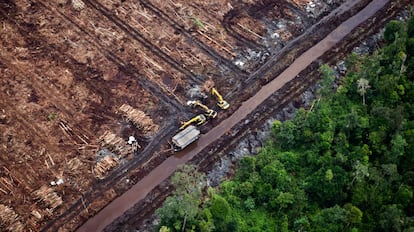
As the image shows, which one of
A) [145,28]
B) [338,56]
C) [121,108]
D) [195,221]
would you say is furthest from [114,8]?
[195,221]

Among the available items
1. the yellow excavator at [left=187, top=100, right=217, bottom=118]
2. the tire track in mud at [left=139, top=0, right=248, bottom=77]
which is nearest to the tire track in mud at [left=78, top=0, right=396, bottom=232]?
the yellow excavator at [left=187, top=100, right=217, bottom=118]

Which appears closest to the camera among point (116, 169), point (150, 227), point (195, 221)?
point (195, 221)

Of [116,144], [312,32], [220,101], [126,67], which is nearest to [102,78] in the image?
[126,67]

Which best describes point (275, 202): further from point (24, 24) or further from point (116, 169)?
point (24, 24)

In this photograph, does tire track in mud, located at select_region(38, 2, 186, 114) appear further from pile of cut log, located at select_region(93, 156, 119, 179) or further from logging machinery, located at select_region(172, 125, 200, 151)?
pile of cut log, located at select_region(93, 156, 119, 179)

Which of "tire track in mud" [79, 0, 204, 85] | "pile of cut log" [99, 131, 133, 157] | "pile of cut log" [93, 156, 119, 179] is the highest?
"tire track in mud" [79, 0, 204, 85]

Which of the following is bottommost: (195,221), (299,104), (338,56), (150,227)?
(150,227)
